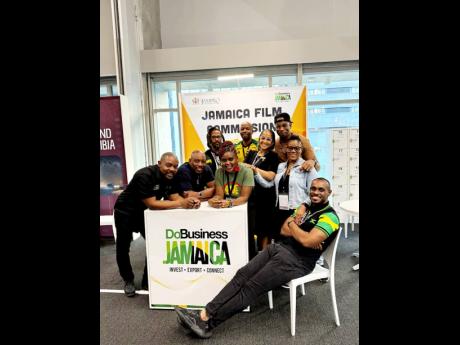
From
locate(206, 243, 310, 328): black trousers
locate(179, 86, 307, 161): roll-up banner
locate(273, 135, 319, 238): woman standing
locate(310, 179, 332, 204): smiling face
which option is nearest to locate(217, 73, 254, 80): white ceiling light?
locate(179, 86, 307, 161): roll-up banner

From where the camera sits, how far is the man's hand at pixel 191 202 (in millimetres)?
2445

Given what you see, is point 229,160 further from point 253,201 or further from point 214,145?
point 214,145

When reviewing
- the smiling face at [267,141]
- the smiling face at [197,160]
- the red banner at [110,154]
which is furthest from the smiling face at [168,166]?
the red banner at [110,154]

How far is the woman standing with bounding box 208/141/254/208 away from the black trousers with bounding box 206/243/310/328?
585mm

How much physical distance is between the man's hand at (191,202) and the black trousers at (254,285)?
691 mm

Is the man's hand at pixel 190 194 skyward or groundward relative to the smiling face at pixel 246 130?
groundward

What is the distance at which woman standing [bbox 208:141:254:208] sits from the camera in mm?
2495

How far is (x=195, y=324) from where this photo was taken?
2150mm

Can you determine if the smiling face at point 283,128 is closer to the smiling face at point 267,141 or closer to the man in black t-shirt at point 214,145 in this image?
the smiling face at point 267,141

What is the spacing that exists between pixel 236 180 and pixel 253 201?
0.35m

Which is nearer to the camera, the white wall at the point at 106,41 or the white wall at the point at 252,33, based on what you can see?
the white wall at the point at 106,41

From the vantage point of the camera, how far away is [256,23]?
5535 millimetres

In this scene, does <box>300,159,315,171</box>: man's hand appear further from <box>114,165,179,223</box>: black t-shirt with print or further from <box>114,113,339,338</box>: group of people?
<box>114,165,179,223</box>: black t-shirt with print
